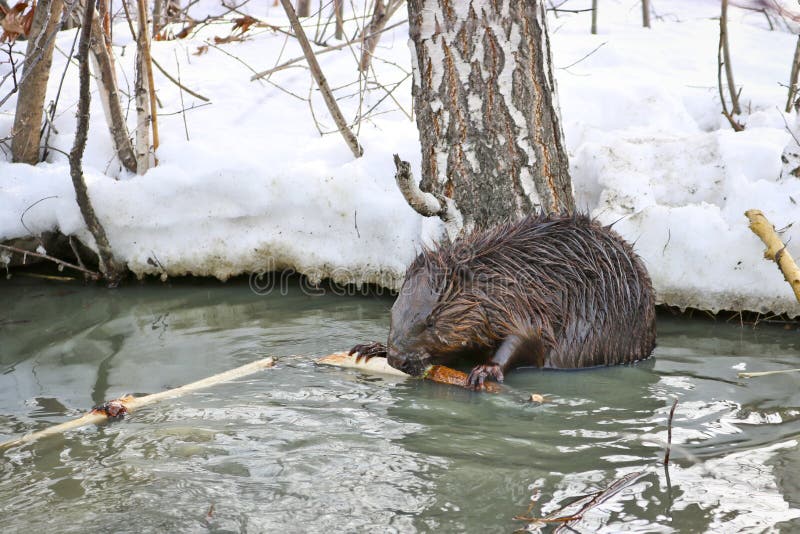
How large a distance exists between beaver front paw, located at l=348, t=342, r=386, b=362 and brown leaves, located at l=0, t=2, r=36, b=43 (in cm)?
294

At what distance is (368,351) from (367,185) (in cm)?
162

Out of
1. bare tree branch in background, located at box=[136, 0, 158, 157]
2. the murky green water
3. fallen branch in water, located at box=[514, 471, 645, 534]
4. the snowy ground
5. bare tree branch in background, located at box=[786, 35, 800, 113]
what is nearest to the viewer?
fallen branch in water, located at box=[514, 471, 645, 534]

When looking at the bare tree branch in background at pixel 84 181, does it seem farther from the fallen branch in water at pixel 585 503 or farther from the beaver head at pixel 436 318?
the fallen branch in water at pixel 585 503

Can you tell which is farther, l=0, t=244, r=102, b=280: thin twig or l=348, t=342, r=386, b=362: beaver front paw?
l=0, t=244, r=102, b=280: thin twig

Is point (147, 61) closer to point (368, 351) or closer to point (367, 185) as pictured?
point (367, 185)

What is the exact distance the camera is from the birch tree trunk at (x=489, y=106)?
421 centimetres

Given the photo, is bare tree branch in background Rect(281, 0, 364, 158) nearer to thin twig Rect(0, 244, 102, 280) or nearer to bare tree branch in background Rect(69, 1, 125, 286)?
bare tree branch in background Rect(69, 1, 125, 286)

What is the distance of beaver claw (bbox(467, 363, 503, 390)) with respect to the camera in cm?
339

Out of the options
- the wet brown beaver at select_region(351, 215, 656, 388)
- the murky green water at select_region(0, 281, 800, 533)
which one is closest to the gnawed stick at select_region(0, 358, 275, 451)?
the murky green water at select_region(0, 281, 800, 533)

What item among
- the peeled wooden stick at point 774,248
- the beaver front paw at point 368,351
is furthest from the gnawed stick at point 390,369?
the peeled wooden stick at point 774,248

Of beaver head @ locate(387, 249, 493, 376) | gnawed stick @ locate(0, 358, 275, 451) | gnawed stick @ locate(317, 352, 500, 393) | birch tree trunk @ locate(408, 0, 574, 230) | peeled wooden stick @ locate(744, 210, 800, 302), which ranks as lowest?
gnawed stick @ locate(0, 358, 275, 451)

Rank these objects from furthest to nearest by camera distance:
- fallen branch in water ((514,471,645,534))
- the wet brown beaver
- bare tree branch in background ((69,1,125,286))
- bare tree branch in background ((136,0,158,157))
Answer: bare tree branch in background ((136,0,158,157)), bare tree branch in background ((69,1,125,286)), the wet brown beaver, fallen branch in water ((514,471,645,534))

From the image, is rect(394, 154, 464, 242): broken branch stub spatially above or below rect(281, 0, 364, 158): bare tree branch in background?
below

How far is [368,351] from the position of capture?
3730mm
